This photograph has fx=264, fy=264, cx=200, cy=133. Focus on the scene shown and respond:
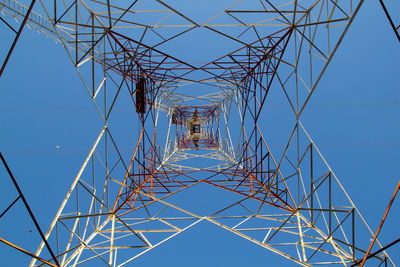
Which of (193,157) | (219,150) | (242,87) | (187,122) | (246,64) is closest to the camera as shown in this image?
(246,64)

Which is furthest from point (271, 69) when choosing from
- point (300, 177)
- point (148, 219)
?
point (148, 219)

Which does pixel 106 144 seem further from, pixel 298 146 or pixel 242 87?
pixel 242 87

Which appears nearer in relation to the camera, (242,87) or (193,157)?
(242,87)

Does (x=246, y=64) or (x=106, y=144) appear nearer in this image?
(x=106, y=144)

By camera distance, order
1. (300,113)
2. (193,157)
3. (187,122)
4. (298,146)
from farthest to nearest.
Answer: (187,122), (193,157), (298,146), (300,113)

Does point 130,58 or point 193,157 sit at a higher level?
point 130,58

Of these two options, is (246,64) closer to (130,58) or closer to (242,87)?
(242,87)

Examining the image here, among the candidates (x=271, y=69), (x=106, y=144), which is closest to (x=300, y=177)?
(x=271, y=69)

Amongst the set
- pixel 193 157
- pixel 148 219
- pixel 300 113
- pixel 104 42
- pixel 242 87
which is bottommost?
pixel 148 219

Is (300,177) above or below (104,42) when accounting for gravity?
below
